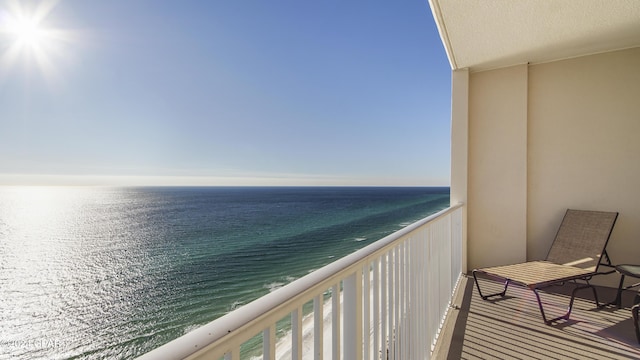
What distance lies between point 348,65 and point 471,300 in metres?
20.7

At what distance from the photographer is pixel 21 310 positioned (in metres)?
12.9

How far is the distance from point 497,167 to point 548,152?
1.94ft

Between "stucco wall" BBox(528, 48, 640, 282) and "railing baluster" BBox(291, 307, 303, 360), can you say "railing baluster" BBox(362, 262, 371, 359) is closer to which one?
"railing baluster" BBox(291, 307, 303, 360)

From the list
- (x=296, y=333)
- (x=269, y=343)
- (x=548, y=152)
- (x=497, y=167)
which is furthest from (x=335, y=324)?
(x=548, y=152)

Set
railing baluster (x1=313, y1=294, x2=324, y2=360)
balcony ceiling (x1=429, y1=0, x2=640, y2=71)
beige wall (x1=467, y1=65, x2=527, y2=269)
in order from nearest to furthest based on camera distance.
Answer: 1. railing baluster (x1=313, y1=294, x2=324, y2=360)
2. balcony ceiling (x1=429, y1=0, x2=640, y2=71)
3. beige wall (x1=467, y1=65, x2=527, y2=269)

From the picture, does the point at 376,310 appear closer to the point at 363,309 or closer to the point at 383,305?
the point at 383,305

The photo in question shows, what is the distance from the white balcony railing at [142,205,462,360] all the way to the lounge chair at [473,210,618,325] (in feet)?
2.70

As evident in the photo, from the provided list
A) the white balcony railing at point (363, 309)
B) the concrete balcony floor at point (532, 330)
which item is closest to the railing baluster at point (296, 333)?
the white balcony railing at point (363, 309)

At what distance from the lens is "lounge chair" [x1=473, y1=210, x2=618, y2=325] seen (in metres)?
2.96

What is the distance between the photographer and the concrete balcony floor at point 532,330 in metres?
2.16

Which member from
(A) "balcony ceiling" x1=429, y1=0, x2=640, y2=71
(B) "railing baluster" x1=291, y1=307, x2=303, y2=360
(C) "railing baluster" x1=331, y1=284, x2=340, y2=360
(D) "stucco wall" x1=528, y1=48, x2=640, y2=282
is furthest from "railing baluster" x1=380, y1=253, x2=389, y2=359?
(D) "stucco wall" x1=528, y1=48, x2=640, y2=282

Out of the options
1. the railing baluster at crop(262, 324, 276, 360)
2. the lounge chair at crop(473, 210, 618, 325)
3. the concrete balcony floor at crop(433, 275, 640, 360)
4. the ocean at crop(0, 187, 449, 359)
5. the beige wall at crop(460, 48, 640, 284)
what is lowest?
the ocean at crop(0, 187, 449, 359)

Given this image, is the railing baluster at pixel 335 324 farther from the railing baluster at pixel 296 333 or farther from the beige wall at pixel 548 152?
the beige wall at pixel 548 152

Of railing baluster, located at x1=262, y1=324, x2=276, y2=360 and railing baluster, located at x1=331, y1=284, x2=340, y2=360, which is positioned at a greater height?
railing baluster, located at x1=262, y1=324, x2=276, y2=360
